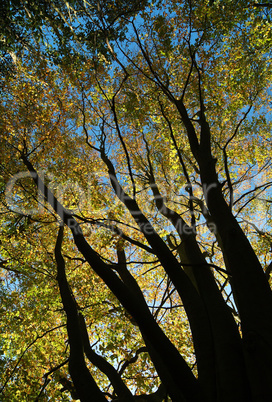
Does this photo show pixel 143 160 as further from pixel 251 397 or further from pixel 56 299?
pixel 251 397

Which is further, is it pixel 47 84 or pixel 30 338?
pixel 47 84

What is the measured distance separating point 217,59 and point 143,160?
5.08 m

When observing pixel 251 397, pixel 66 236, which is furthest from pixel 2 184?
pixel 251 397

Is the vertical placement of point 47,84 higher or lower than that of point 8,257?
higher

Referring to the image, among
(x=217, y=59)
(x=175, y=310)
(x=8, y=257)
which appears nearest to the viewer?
(x=8, y=257)

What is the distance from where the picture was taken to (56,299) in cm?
880

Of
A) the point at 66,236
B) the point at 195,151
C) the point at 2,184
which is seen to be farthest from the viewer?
the point at 66,236

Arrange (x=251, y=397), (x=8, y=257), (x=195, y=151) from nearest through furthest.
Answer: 1. (x=251, y=397)
2. (x=195, y=151)
3. (x=8, y=257)

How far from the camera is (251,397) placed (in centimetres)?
274

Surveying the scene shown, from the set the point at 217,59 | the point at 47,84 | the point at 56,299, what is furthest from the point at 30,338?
the point at 217,59

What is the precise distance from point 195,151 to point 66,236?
24.9 feet

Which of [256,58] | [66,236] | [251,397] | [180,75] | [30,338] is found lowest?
[251,397]

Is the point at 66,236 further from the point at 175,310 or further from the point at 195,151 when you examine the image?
the point at 195,151

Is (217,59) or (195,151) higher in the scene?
(217,59)
